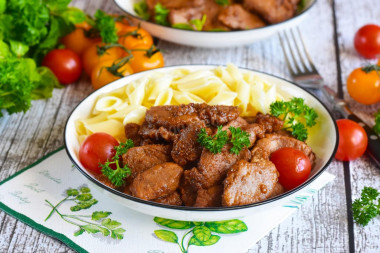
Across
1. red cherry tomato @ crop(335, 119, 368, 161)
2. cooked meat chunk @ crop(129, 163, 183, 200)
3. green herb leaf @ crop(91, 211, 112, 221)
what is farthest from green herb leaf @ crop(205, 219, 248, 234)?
red cherry tomato @ crop(335, 119, 368, 161)

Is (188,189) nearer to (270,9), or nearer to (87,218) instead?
(87,218)

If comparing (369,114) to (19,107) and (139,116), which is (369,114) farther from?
(19,107)

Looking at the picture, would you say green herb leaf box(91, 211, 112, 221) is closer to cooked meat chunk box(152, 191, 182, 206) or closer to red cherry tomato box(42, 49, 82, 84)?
cooked meat chunk box(152, 191, 182, 206)

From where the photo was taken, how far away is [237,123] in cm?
409

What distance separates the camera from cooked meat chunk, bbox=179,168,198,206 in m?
3.57

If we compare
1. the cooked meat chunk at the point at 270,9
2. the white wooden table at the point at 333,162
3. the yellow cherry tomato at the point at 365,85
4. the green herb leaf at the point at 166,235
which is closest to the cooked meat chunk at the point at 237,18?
the cooked meat chunk at the point at 270,9

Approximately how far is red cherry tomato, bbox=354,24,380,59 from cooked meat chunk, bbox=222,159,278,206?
327cm

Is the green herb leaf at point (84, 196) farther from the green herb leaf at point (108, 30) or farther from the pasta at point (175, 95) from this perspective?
the green herb leaf at point (108, 30)

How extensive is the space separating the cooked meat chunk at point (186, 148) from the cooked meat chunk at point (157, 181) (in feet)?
0.29

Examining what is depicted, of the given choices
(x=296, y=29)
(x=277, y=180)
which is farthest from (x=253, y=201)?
(x=296, y=29)

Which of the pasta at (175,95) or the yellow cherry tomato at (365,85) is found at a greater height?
the pasta at (175,95)

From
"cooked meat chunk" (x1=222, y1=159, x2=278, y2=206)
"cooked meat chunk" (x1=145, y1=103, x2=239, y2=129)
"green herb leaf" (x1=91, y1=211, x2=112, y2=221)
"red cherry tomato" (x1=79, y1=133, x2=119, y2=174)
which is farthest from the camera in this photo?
"cooked meat chunk" (x1=145, y1=103, x2=239, y2=129)

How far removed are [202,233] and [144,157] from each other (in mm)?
728

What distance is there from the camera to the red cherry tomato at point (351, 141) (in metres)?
4.41
